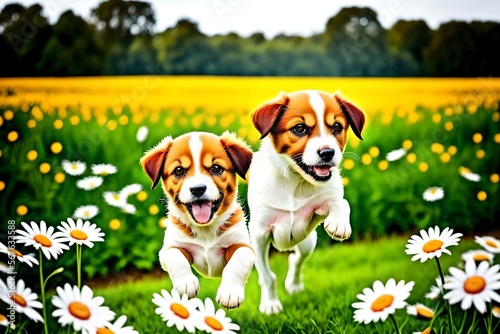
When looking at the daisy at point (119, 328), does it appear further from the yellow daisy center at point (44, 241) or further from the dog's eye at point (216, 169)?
the dog's eye at point (216, 169)

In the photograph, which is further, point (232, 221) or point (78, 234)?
point (78, 234)

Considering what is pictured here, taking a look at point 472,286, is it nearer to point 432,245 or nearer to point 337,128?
point 432,245

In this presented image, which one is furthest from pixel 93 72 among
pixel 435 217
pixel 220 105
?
pixel 435 217

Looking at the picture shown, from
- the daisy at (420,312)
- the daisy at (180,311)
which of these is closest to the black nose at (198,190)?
the daisy at (180,311)

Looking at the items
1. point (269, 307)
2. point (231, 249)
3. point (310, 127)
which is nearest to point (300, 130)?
point (310, 127)

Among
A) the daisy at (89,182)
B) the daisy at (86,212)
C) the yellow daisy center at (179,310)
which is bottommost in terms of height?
the yellow daisy center at (179,310)

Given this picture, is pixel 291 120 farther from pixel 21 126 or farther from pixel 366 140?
pixel 21 126

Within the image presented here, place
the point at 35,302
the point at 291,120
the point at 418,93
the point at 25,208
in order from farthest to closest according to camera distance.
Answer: the point at 418,93
the point at 25,208
the point at 35,302
the point at 291,120
